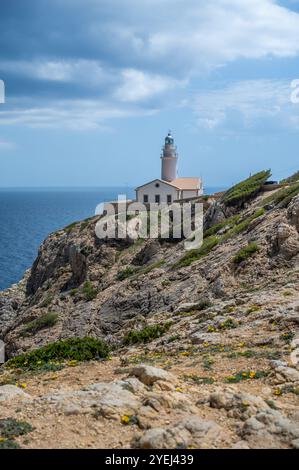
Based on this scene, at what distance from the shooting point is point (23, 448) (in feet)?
27.2

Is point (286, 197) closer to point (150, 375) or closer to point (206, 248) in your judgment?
point (206, 248)

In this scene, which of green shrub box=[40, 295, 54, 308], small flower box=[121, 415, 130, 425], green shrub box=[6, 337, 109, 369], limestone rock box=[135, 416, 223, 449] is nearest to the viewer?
limestone rock box=[135, 416, 223, 449]

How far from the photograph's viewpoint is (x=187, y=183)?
65.4 m

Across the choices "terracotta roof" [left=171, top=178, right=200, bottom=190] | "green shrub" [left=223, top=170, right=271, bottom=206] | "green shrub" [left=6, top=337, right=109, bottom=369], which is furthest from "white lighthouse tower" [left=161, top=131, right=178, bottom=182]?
"green shrub" [left=6, top=337, right=109, bottom=369]

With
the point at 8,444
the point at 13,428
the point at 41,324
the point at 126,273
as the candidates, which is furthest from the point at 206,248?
the point at 8,444

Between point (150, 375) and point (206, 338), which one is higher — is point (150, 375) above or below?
above

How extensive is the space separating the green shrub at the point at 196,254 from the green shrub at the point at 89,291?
8.42 metres

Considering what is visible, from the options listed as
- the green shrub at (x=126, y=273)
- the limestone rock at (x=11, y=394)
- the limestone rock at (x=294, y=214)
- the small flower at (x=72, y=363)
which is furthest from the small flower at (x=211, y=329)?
the green shrub at (x=126, y=273)

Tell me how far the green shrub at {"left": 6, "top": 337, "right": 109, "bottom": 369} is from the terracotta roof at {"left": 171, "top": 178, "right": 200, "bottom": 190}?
159 feet

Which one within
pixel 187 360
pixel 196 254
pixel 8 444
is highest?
pixel 196 254

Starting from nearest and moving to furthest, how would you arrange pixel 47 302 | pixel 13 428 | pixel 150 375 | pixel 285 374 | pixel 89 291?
pixel 13 428 < pixel 150 375 < pixel 285 374 < pixel 89 291 < pixel 47 302

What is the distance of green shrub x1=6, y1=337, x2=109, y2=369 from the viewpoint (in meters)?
15.2

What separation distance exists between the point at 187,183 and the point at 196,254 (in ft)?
123

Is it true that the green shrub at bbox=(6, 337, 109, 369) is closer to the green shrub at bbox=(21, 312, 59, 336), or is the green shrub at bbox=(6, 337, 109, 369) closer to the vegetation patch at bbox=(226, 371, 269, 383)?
the vegetation patch at bbox=(226, 371, 269, 383)
